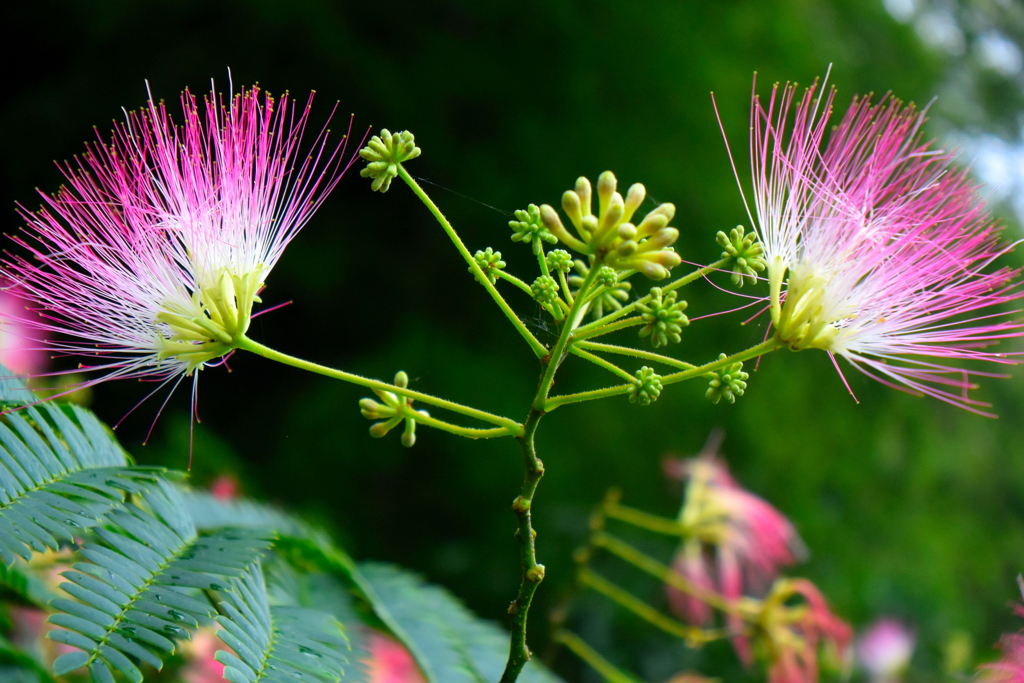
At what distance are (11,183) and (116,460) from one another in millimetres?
3518

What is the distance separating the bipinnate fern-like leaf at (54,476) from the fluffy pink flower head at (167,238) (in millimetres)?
132

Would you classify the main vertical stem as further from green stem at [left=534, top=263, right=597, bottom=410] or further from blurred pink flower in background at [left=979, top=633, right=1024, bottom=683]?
blurred pink flower in background at [left=979, top=633, right=1024, bottom=683]

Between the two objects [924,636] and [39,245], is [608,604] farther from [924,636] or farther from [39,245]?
[39,245]

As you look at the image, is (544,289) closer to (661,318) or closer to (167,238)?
(661,318)

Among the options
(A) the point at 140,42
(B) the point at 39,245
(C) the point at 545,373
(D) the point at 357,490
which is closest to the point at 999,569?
(D) the point at 357,490

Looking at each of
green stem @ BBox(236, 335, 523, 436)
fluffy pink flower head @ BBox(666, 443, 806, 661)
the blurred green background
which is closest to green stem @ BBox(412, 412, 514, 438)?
green stem @ BBox(236, 335, 523, 436)

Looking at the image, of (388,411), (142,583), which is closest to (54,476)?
(142,583)

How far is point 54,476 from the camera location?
1.19 meters

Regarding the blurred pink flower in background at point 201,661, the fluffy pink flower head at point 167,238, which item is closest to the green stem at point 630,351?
the fluffy pink flower head at point 167,238

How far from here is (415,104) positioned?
162 inches

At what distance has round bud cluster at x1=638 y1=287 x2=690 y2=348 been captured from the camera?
3.58ft

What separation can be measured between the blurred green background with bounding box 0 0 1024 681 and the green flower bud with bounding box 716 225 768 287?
2431mm

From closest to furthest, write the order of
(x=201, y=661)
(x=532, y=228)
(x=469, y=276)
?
(x=532, y=228) < (x=201, y=661) < (x=469, y=276)

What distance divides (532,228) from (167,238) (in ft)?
2.34
